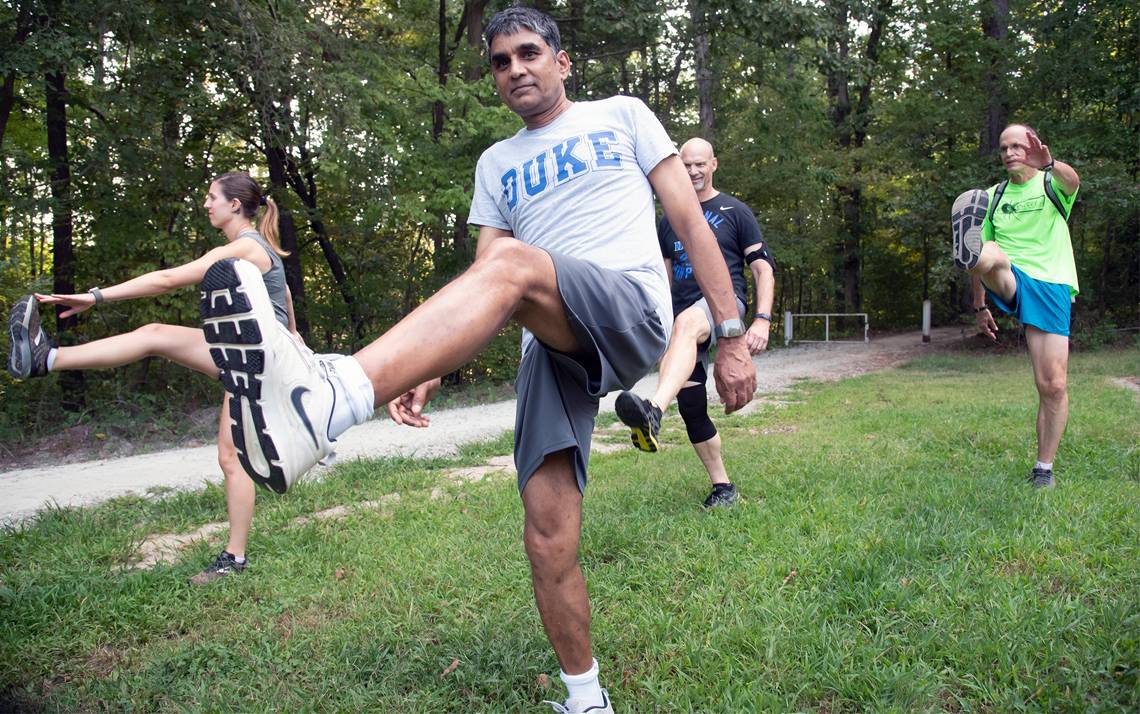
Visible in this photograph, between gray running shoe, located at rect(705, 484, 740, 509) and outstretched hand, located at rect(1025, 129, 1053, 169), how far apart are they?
2674mm

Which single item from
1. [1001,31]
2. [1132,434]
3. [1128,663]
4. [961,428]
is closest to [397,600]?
[1128,663]

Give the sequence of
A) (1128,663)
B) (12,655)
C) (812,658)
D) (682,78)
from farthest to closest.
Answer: (682,78) < (12,655) < (812,658) < (1128,663)

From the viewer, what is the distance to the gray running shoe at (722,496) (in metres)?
4.45

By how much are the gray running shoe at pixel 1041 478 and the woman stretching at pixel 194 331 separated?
4.29 meters

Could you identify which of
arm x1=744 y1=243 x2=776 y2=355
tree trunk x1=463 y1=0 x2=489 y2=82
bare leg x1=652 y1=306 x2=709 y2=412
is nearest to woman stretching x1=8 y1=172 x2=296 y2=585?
bare leg x1=652 y1=306 x2=709 y2=412

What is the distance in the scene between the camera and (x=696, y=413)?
444 cm

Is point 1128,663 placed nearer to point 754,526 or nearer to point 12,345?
point 754,526

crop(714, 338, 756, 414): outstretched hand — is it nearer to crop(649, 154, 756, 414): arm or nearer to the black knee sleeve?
crop(649, 154, 756, 414): arm

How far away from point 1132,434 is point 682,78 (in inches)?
742

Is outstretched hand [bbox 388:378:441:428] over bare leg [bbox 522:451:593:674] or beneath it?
over

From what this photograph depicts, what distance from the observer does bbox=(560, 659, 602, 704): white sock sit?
2.32 meters

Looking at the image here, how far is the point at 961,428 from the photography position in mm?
6871

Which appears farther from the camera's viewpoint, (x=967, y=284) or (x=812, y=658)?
(x=967, y=284)

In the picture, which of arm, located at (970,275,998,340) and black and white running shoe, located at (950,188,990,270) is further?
arm, located at (970,275,998,340)
